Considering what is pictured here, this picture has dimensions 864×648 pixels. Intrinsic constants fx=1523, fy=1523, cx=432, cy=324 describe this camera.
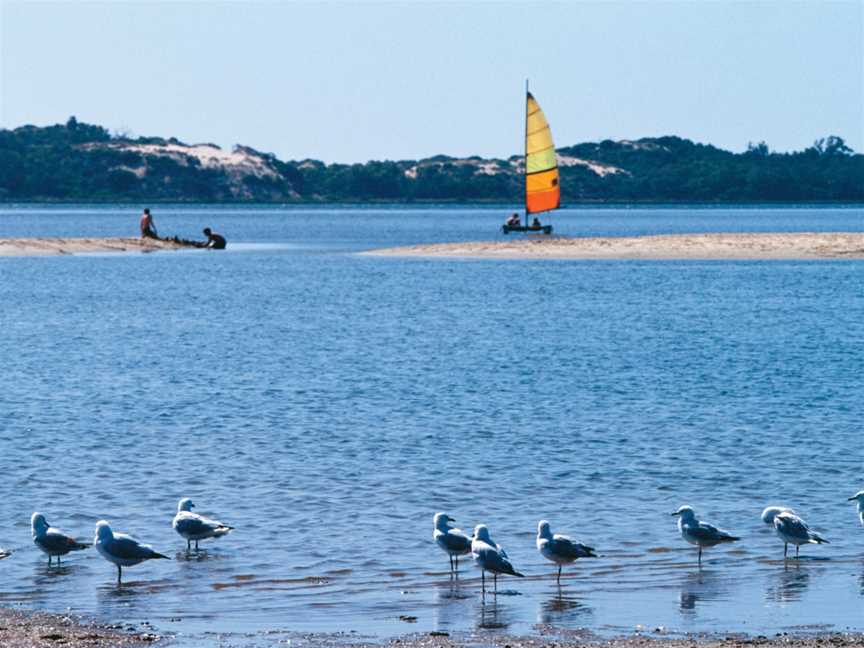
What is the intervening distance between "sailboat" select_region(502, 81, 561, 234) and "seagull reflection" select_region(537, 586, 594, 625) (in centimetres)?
8024

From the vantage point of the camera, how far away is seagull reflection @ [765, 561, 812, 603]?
15.8m

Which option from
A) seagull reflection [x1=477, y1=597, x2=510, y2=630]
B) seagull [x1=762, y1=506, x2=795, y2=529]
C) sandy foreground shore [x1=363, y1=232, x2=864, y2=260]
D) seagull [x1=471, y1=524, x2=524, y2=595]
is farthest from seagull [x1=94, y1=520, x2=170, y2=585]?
sandy foreground shore [x1=363, y1=232, x2=864, y2=260]

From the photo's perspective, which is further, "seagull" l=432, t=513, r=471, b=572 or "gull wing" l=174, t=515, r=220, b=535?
"gull wing" l=174, t=515, r=220, b=535

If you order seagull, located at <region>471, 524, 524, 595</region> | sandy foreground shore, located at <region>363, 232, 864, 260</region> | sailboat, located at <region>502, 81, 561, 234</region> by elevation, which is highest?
sailboat, located at <region>502, 81, 561, 234</region>

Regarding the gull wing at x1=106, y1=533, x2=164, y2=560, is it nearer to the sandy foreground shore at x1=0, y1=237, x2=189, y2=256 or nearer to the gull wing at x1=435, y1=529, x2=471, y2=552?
the gull wing at x1=435, y1=529, x2=471, y2=552

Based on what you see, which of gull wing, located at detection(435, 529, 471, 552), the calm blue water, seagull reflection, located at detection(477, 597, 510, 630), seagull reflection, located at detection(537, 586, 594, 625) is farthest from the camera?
gull wing, located at detection(435, 529, 471, 552)

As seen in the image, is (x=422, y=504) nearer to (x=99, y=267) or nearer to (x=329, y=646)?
(x=329, y=646)

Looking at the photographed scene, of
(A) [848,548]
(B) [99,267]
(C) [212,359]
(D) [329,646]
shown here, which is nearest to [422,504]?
(A) [848,548]

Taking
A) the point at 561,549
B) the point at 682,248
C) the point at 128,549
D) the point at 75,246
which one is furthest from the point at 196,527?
the point at 75,246

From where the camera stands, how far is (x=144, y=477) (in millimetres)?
22891

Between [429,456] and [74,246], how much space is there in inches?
2860

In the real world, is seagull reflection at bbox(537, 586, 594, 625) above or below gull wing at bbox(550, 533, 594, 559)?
below

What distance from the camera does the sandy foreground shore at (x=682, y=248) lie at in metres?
86.4

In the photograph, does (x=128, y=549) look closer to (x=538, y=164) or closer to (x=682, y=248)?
(x=682, y=248)
